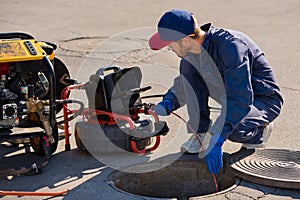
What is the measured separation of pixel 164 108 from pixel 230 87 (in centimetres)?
78

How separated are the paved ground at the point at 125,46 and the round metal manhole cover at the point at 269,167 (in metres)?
0.06

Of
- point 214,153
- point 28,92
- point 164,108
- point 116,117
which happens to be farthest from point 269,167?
point 28,92

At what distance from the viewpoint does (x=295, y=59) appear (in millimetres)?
8781

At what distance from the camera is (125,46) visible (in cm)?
923

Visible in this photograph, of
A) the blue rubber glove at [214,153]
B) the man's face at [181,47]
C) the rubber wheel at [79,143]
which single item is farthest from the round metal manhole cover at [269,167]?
the rubber wheel at [79,143]

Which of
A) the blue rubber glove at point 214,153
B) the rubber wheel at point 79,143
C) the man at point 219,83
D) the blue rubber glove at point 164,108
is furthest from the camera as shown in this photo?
the rubber wheel at point 79,143

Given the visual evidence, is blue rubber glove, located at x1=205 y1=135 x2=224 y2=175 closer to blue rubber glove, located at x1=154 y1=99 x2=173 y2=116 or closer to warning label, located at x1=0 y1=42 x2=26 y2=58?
blue rubber glove, located at x1=154 y1=99 x2=173 y2=116

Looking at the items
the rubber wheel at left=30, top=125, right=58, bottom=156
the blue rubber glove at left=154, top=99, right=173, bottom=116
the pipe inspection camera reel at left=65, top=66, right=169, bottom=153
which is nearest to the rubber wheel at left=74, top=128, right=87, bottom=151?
the pipe inspection camera reel at left=65, top=66, right=169, bottom=153

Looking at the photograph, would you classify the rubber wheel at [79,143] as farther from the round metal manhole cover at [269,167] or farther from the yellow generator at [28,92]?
the round metal manhole cover at [269,167]

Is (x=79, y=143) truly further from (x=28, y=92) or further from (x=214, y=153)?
(x=214, y=153)

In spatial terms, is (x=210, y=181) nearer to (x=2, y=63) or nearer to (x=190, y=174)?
(x=190, y=174)

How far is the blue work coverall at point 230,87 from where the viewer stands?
4.87m

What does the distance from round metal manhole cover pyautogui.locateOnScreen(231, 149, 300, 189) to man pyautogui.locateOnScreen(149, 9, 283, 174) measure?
126mm

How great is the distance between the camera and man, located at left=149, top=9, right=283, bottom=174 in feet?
16.0
